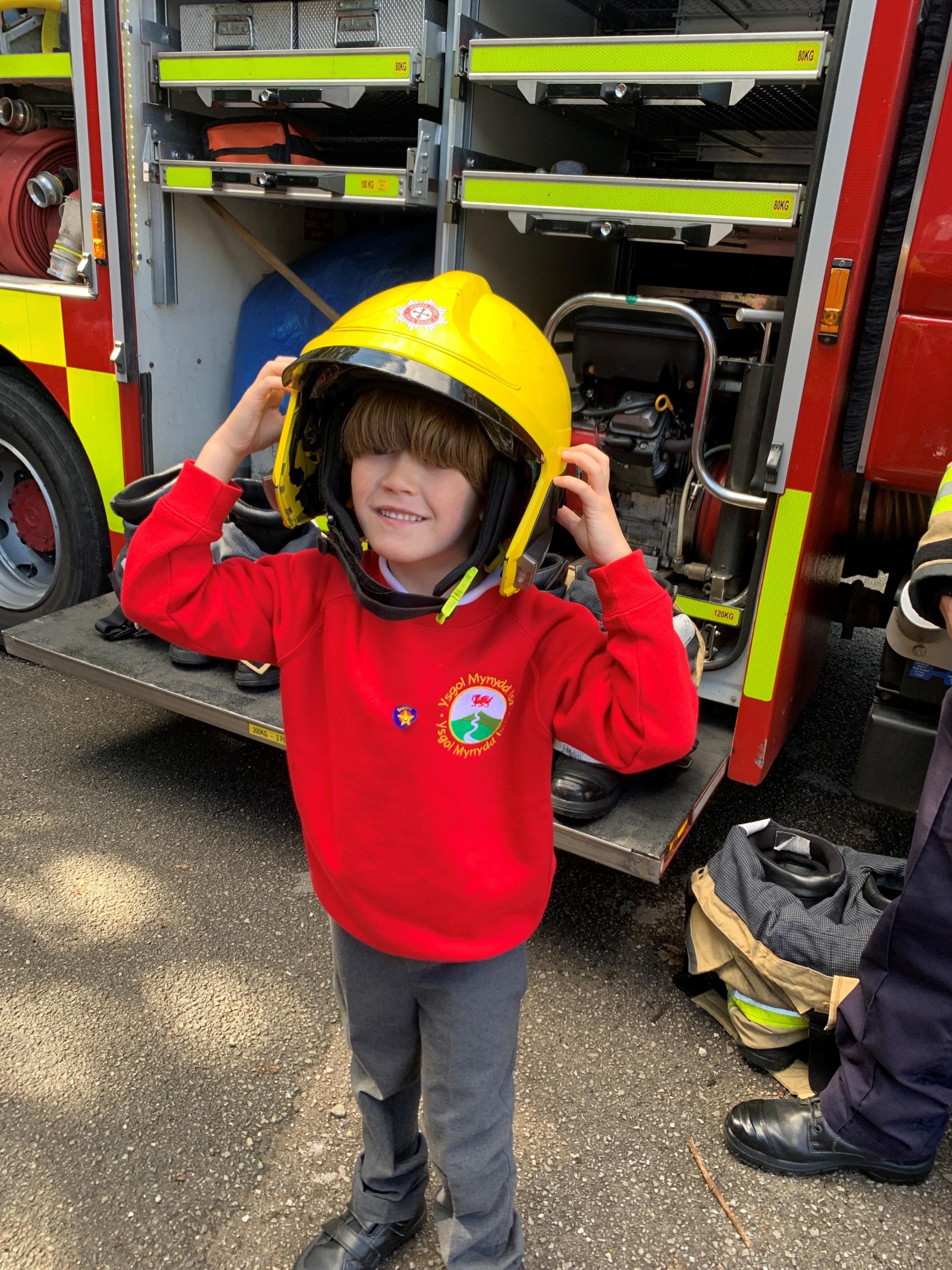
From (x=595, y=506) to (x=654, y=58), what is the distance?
1.60m

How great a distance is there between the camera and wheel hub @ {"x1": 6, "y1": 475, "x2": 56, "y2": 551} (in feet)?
12.2

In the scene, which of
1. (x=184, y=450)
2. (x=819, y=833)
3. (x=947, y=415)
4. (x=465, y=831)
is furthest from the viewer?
(x=184, y=450)

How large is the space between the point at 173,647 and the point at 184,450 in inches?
34.4

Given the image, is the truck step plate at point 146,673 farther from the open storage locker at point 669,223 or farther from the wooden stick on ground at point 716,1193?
the wooden stick on ground at point 716,1193

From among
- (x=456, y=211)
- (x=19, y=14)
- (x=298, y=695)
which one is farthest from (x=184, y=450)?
(x=298, y=695)

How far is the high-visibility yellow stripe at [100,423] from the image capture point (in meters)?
3.29

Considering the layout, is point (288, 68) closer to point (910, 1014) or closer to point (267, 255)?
point (267, 255)

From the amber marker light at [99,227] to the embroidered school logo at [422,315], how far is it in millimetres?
2333

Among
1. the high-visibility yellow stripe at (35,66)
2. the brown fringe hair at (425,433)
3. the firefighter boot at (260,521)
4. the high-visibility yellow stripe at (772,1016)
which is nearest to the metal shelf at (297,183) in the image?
the high-visibility yellow stripe at (35,66)

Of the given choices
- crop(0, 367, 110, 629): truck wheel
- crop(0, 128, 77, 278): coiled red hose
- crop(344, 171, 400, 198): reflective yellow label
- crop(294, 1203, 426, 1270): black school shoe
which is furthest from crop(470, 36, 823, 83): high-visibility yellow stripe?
crop(294, 1203, 426, 1270): black school shoe

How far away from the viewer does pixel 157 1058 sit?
2.09 metres

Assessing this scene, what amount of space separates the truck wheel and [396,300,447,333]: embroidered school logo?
2571 mm

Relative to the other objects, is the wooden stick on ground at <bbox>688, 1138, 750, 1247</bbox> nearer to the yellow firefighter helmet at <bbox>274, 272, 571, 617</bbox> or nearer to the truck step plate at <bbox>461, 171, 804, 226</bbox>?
the yellow firefighter helmet at <bbox>274, 272, 571, 617</bbox>

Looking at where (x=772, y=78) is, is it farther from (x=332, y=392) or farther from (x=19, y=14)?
(x=19, y=14)
